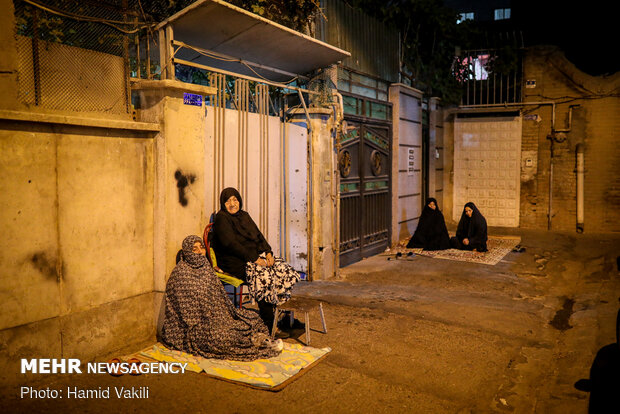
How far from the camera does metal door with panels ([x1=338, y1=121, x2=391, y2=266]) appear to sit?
9.15m

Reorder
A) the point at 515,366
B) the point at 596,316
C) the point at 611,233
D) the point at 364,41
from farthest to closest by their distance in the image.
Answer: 1. the point at 611,233
2. the point at 364,41
3. the point at 596,316
4. the point at 515,366

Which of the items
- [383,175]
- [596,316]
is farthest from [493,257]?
[596,316]

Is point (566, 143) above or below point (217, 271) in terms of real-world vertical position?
above

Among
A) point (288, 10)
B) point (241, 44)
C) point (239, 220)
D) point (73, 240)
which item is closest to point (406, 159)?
point (288, 10)

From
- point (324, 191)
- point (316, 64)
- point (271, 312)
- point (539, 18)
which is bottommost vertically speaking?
point (271, 312)

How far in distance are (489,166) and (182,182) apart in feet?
36.4

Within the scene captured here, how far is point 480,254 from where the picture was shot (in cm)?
1014

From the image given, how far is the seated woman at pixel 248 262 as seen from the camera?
5.25 m

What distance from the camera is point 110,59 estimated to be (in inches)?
194

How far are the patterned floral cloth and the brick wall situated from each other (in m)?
10.5

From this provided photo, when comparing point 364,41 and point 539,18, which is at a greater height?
point 539,18

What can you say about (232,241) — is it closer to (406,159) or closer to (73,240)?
(73,240)

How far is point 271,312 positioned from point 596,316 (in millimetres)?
3782

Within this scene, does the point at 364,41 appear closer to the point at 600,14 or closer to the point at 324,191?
the point at 324,191
